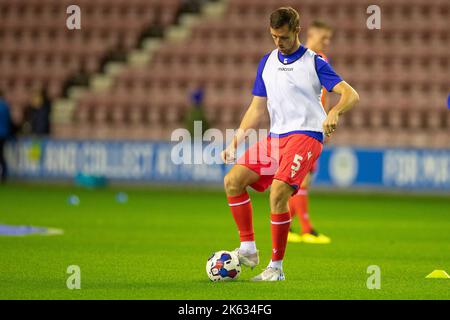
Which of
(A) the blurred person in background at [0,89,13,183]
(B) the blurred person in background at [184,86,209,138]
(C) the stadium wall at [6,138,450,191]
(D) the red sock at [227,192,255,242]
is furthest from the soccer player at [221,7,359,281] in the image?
(A) the blurred person in background at [0,89,13,183]

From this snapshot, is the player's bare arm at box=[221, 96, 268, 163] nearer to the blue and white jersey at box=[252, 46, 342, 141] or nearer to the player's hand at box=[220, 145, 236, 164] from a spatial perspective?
the player's hand at box=[220, 145, 236, 164]

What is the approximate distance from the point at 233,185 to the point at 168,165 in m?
12.7

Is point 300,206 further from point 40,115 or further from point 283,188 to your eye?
point 40,115

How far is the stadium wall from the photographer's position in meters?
19.5

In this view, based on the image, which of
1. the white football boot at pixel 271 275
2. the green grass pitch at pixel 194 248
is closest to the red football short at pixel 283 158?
the white football boot at pixel 271 275

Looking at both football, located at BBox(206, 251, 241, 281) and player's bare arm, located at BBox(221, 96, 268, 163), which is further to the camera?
player's bare arm, located at BBox(221, 96, 268, 163)

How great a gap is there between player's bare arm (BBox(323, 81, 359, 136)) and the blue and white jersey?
0.19 m

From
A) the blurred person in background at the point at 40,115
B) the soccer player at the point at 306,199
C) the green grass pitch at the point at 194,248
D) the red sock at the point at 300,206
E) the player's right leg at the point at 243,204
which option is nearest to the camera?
the green grass pitch at the point at 194,248

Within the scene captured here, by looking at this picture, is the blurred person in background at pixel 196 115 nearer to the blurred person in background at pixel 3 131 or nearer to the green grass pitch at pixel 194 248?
the green grass pitch at pixel 194 248

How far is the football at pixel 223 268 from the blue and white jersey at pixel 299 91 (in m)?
1.04

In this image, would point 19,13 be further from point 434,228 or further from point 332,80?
point 332,80

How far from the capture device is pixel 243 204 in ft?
27.0

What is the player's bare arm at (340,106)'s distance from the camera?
298 inches

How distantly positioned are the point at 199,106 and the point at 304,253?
11.4m
